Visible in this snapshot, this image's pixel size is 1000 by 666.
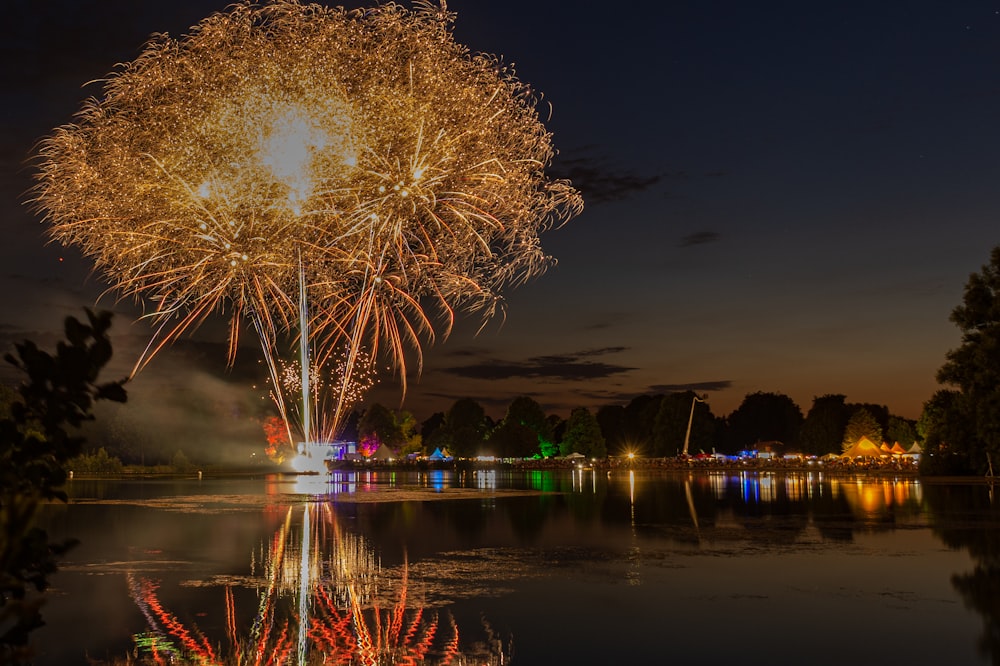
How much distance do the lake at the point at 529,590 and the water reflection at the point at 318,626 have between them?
4 cm

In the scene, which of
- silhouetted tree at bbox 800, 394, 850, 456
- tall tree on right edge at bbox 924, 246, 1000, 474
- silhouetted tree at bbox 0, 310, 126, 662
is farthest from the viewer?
silhouetted tree at bbox 800, 394, 850, 456

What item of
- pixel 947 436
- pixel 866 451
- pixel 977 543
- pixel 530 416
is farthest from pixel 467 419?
pixel 977 543

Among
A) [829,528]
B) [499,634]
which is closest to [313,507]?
[829,528]

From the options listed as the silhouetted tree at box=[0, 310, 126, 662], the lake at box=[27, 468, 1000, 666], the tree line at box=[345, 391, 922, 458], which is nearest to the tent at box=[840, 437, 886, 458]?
the tree line at box=[345, 391, 922, 458]

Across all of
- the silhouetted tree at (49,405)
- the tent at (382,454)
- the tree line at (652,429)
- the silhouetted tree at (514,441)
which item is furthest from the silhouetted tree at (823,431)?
the silhouetted tree at (49,405)

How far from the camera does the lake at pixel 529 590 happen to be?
32.8 ft

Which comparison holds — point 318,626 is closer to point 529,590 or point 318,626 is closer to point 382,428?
point 529,590

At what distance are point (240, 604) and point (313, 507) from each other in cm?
1892

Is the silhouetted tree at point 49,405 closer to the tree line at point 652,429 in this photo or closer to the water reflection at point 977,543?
the water reflection at point 977,543

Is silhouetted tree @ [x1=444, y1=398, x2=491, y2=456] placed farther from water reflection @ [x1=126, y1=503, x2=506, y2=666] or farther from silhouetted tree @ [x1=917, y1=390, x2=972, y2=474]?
water reflection @ [x1=126, y1=503, x2=506, y2=666]

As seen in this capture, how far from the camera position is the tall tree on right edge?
4475 centimetres

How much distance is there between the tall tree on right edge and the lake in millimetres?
20790

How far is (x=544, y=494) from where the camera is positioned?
41469 mm

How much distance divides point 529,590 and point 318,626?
152 inches
